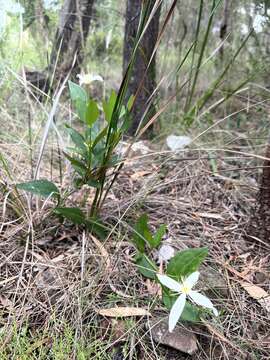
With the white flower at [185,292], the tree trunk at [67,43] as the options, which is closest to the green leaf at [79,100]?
the white flower at [185,292]

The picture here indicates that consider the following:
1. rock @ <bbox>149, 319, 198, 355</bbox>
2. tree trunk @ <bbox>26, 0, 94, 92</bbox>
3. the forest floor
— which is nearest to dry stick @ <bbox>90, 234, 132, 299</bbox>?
the forest floor

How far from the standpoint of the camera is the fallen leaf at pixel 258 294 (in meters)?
1.11

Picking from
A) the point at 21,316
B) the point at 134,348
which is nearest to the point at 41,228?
the point at 21,316

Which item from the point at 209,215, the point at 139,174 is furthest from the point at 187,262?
the point at 139,174

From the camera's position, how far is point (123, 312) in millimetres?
1021

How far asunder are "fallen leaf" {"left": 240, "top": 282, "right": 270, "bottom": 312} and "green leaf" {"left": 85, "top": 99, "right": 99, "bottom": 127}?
24.0 inches

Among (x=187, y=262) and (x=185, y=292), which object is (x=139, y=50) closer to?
(x=187, y=262)

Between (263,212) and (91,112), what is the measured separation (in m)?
0.60

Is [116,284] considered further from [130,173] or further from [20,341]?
[130,173]

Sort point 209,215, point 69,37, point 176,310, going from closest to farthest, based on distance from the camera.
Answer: point 176,310 < point 209,215 < point 69,37

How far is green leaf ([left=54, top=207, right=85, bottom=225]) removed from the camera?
1.15 meters

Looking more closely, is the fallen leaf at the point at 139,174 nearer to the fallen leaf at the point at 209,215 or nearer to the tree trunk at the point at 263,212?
the fallen leaf at the point at 209,215

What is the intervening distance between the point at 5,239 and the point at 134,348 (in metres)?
0.49

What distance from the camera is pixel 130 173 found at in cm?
163
